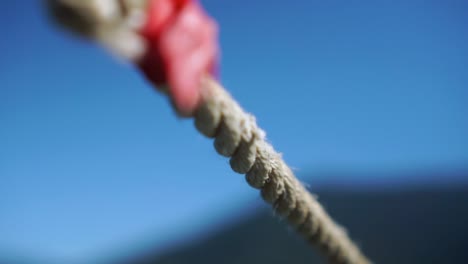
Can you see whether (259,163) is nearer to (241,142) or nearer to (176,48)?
(241,142)

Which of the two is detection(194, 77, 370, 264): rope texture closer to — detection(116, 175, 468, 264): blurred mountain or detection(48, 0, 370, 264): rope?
detection(48, 0, 370, 264): rope

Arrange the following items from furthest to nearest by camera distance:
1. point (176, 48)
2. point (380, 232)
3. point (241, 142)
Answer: point (380, 232), point (241, 142), point (176, 48)

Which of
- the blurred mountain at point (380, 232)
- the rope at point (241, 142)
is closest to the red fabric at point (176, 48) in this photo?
the rope at point (241, 142)

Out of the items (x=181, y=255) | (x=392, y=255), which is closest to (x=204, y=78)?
(x=392, y=255)

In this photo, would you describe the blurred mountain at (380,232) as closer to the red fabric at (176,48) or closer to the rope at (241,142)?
the rope at (241,142)

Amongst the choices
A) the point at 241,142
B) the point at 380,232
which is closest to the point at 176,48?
the point at 241,142

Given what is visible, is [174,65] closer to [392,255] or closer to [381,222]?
→ [392,255]
